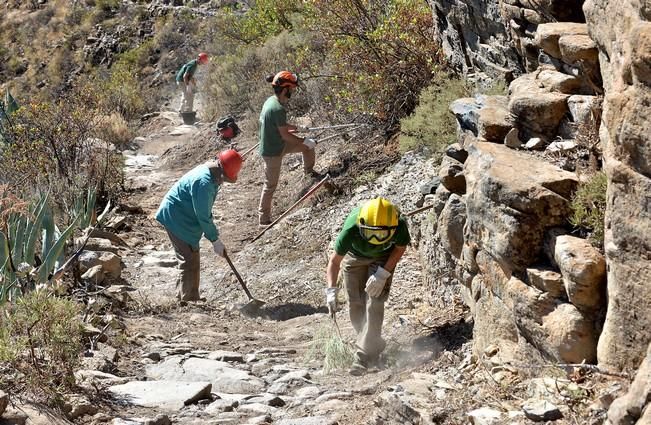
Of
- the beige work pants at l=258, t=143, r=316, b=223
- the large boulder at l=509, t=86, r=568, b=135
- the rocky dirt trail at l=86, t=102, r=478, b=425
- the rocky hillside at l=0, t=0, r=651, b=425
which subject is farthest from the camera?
the beige work pants at l=258, t=143, r=316, b=223

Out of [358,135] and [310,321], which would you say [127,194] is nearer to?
[358,135]

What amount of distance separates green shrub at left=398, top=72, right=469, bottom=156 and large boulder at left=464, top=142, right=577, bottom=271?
137 inches

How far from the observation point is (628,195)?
15.3 ft

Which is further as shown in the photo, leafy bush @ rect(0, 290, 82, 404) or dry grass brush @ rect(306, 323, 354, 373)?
dry grass brush @ rect(306, 323, 354, 373)

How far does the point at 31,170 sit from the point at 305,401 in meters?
7.48

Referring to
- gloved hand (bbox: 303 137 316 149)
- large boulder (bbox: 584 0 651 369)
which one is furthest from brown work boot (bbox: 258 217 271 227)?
large boulder (bbox: 584 0 651 369)

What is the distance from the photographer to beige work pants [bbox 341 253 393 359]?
7.08 m

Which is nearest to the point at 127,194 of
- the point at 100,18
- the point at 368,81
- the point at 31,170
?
the point at 31,170

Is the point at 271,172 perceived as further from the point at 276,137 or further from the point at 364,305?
the point at 364,305

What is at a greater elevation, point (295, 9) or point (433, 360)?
point (295, 9)

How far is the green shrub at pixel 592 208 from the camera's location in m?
5.18

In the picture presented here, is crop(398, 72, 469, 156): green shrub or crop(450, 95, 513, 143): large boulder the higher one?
crop(450, 95, 513, 143): large boulder

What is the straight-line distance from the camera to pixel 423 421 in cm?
516

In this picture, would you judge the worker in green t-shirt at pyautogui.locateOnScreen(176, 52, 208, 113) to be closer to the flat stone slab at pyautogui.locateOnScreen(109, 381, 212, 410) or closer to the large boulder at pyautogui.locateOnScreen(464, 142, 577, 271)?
the flat stone slab at pyautogui.locateOnScreen(109, 381, 212, 410)
